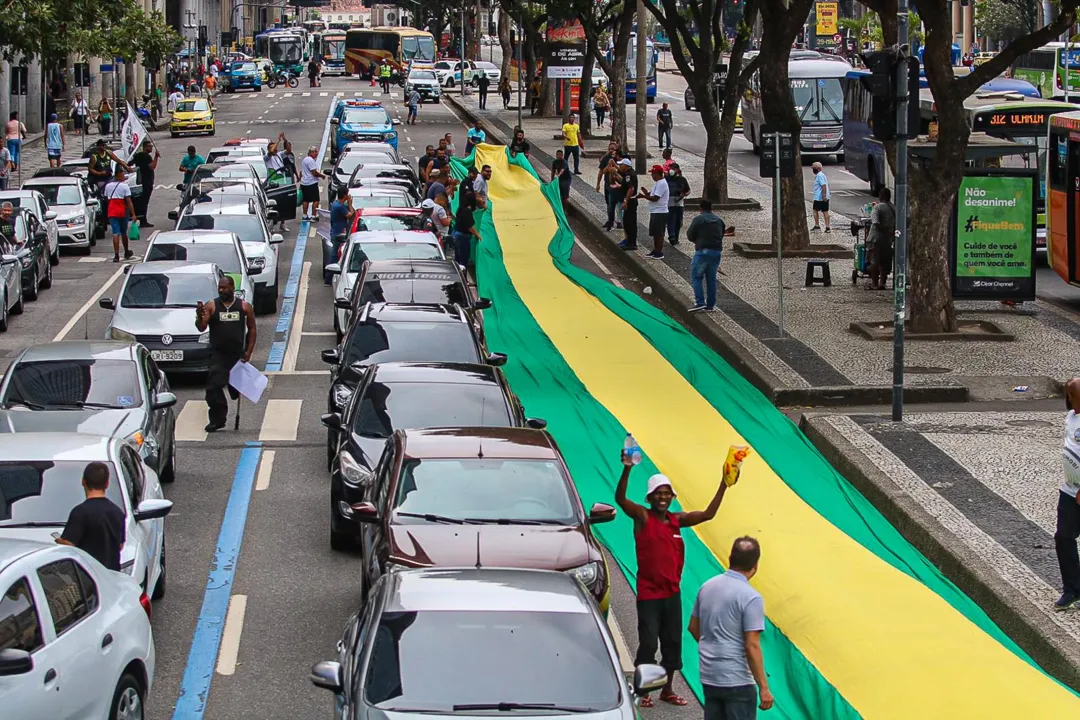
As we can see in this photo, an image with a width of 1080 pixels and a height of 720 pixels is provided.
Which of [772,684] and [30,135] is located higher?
[30,135]

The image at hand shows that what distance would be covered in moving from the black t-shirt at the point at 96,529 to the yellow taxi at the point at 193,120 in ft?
179

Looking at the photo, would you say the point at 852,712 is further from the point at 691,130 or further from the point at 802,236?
the point at 691,130

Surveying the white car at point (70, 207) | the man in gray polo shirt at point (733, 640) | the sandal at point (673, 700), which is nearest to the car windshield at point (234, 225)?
the white car at point (70, 207)

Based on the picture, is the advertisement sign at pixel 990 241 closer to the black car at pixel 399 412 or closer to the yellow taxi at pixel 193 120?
the black car at pixel 399 412

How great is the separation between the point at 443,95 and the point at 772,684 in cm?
8074

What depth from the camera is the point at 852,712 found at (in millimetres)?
10227

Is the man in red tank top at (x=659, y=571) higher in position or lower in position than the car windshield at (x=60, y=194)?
lower

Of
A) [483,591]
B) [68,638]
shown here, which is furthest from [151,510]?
[483,591]

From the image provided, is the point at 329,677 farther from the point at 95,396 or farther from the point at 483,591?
the point at 95,396

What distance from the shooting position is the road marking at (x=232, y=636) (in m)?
11.1

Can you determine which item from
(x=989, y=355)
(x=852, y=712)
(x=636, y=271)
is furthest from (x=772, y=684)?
(x=636, y=271)

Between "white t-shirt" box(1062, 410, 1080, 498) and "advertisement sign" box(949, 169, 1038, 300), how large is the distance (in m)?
12.6

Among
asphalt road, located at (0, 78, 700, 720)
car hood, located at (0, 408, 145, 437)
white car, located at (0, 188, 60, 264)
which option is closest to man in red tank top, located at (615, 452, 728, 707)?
asphalt road, located at (0, 78, 700, 720)

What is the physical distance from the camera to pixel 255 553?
13.8 metres
